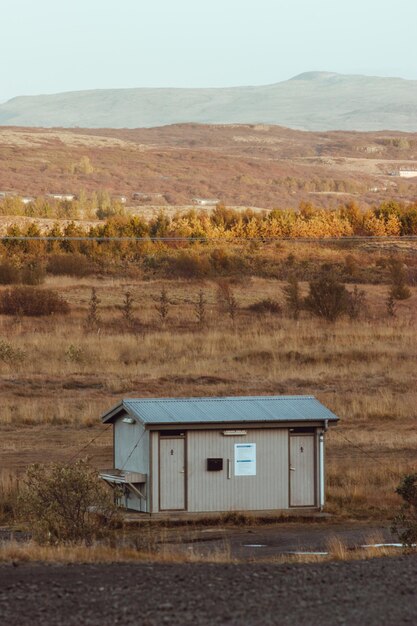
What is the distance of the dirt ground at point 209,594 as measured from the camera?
25.9ft

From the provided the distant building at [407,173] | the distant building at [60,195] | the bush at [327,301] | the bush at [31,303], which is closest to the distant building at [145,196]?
the distant building at [60,195]

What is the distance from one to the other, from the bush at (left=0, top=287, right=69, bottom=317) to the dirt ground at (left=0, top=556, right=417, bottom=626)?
109 feet

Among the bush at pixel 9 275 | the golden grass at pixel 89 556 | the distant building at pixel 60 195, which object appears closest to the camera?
the golden grass at pixel 89 556

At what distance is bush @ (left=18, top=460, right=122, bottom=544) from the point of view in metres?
14.2

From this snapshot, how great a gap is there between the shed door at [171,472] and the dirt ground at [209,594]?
277 inches

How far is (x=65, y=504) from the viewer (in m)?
14.6

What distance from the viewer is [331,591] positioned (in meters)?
8.75

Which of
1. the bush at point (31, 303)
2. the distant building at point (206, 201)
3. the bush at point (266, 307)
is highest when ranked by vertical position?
the distant building at point (206, 201)

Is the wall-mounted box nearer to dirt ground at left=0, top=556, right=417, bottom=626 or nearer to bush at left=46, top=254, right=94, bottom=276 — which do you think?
dirt ground at left=0, top=556, right=417, bottom=626

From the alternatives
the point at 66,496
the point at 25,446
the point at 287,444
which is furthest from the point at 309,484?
the point at 25,446

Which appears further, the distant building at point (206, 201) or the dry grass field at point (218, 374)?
the distant building at point (206, 201)

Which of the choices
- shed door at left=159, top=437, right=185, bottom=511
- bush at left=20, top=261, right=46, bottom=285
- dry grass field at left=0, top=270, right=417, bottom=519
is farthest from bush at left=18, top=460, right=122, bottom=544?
bush at left=20, top=261, right=46, bottom=285

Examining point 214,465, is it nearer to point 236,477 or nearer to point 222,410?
point 236,477

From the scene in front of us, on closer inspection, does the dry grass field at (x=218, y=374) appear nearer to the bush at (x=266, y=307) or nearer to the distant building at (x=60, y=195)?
the bush at (x=266, y=307)
